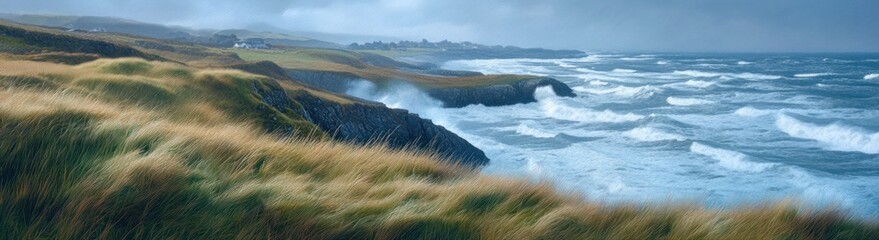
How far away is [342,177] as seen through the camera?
5445mm

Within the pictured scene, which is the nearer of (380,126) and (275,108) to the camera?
(275,108)

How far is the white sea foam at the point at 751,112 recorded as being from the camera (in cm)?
4038

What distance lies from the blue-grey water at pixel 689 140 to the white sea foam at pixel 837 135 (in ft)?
0.17

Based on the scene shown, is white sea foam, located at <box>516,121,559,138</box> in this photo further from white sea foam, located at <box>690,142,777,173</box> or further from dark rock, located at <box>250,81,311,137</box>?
dark rock, located at <box>250,81,311,137</box>

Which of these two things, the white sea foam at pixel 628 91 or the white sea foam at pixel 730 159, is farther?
the white sea foam at pixel 628 91

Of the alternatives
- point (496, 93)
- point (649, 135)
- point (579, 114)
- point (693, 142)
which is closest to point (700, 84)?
point (496, 93)

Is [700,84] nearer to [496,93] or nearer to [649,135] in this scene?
[496,93]

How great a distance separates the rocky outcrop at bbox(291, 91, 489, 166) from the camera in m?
23.7

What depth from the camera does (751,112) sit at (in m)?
41.2

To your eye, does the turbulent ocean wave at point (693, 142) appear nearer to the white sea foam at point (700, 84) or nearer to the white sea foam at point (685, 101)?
the white sea foam at point (685, 101)

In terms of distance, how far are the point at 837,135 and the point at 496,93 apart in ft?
87.6

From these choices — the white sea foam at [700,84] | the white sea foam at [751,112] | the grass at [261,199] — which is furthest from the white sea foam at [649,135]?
the white sea foam at [700,84]

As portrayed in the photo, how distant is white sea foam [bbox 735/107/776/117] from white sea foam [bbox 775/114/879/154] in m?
4.06

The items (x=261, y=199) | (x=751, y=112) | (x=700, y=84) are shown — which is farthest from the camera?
(x=700, y=84)
